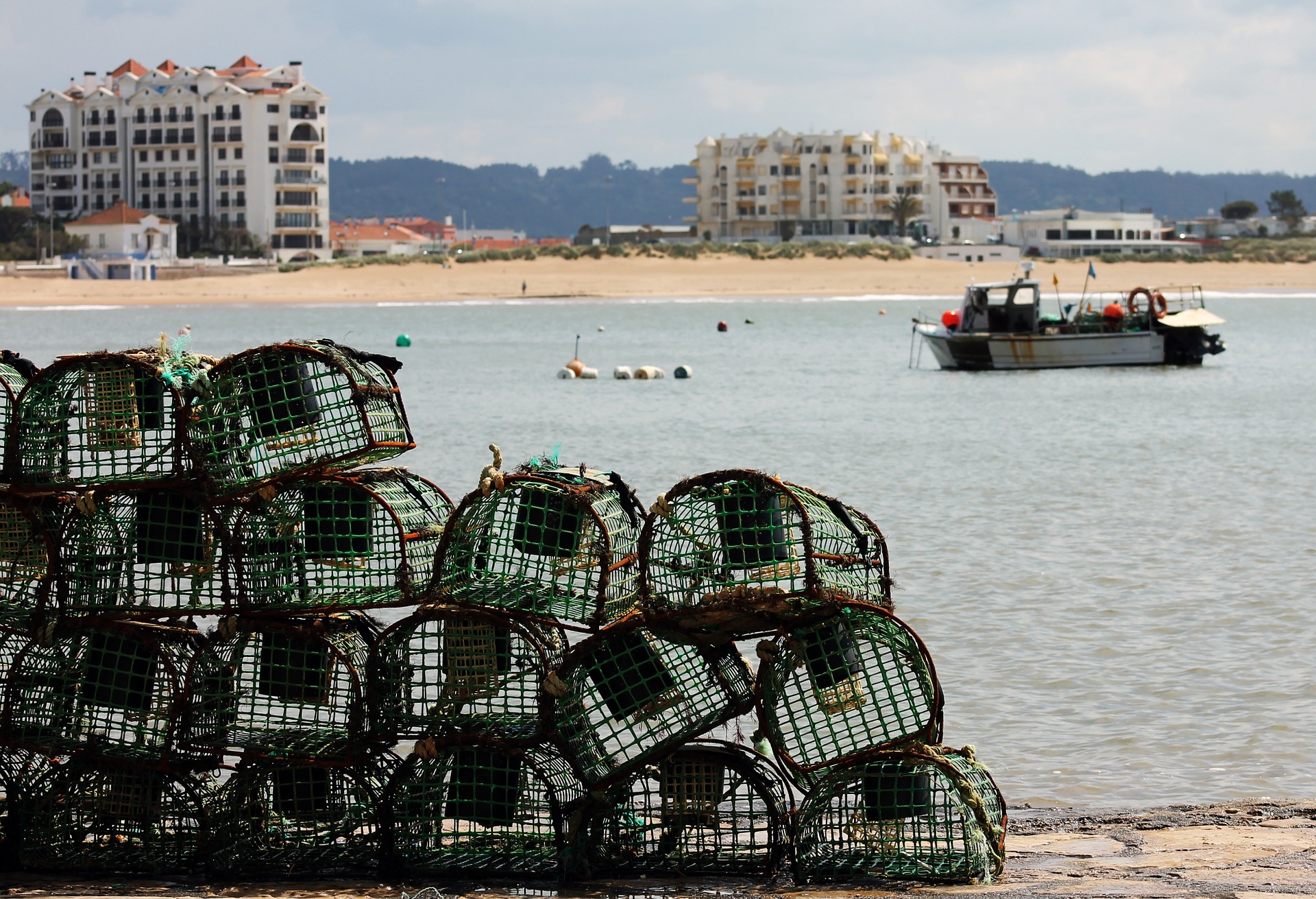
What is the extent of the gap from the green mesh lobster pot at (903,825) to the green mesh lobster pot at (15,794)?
277 centimetres

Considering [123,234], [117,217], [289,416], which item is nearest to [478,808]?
[289,416]

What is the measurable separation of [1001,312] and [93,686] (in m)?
34.8

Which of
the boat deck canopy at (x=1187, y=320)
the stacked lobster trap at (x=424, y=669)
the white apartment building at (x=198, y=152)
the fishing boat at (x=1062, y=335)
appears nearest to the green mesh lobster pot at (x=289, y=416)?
the stacked lobster trap at (x=424, y=669)

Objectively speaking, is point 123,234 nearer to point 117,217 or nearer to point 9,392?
point 117,217

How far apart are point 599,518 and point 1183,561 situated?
29.3 ft

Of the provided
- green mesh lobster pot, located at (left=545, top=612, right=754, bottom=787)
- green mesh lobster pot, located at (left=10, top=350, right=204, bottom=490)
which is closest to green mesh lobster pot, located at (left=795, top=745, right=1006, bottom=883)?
green mesh lobster pot, located at (left=545, top=612, right=754, bottom=787)

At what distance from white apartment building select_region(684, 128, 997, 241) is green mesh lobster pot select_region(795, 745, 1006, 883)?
401 feet

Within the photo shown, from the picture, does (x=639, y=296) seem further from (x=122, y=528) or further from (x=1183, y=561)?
(x=122, y=528)

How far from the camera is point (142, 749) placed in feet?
19.0

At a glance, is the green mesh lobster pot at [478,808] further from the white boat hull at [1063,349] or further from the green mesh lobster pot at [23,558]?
the white boat hull at [1063,349]

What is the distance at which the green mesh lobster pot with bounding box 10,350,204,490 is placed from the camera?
6059 millimetres

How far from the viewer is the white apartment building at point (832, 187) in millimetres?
127938

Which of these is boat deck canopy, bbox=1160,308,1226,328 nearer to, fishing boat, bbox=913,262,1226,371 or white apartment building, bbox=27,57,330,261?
fishing boat, bbox=913,262,1226,371

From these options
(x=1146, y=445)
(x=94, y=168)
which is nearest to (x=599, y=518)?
(x=1146, y=445)
